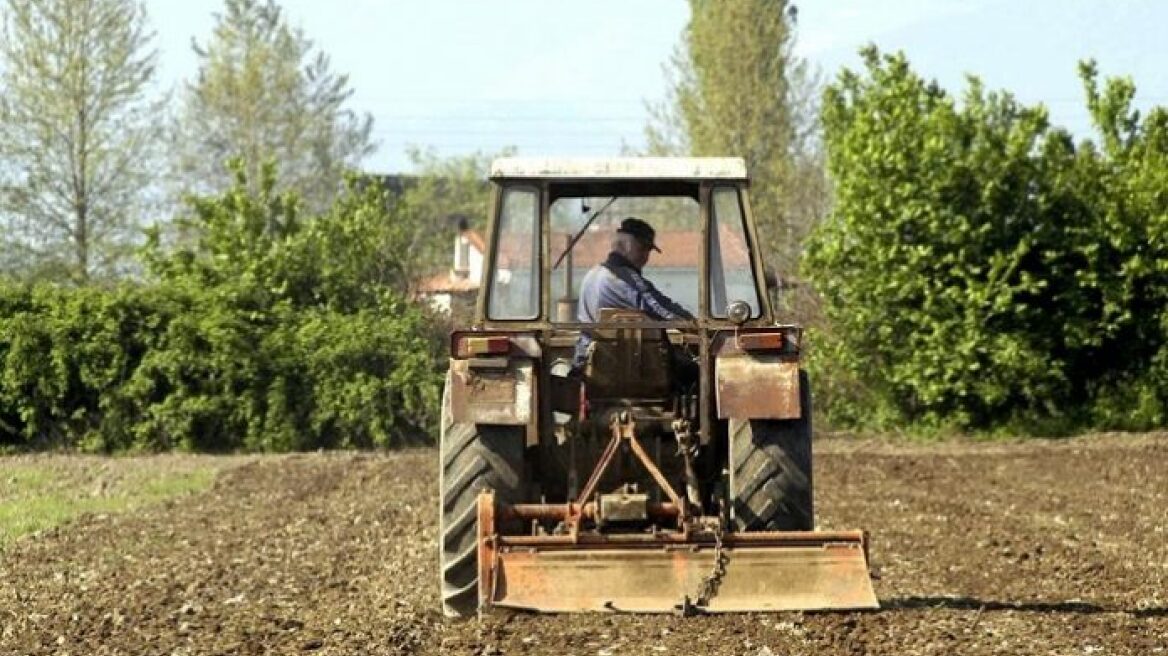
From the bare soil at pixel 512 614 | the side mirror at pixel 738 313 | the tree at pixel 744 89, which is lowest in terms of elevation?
the bare soil at pixel 512 614

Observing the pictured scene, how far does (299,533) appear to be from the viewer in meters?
14.8

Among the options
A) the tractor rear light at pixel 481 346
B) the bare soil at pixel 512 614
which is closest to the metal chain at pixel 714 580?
the bare soil at pixel 512 614

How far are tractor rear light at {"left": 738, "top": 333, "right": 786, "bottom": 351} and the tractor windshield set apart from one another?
54 centimetres

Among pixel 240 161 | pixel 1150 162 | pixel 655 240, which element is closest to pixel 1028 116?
pixel 1150 162

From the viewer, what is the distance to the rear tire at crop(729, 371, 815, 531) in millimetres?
9781

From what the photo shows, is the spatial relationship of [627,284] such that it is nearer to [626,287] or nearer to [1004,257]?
[626,287]

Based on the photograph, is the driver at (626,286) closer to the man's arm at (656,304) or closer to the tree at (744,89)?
the man's arm at (656,304)

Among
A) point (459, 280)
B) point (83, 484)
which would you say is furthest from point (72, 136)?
point (83, 484)

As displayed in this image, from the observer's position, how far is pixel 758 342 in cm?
969

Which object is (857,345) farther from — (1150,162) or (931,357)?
(1150,162)

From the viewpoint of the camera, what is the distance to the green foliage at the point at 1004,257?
24.9 meters

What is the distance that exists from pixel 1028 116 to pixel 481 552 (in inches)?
698

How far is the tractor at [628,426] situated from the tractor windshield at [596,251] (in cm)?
1

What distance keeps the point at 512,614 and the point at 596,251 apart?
1.99 m
